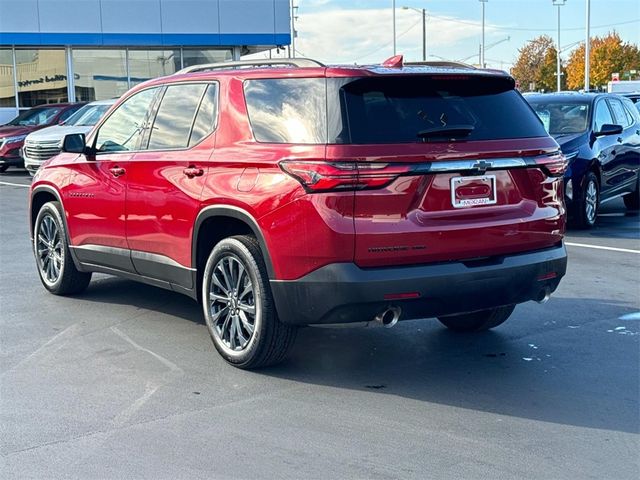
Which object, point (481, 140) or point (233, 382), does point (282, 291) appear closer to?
point (233, 382)

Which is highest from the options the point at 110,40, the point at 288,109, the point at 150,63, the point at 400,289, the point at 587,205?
the point at 110,40

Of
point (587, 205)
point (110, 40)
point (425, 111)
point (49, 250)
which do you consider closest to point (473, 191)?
point (425, 111)

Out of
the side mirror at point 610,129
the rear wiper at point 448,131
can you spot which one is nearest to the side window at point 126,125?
the rear wiper at point 448,131

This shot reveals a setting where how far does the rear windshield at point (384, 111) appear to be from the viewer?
15.5 feet

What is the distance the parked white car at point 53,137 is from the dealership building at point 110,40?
1235 cm

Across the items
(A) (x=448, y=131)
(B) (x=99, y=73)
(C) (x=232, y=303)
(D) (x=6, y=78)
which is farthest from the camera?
(B) (x=99, y=73)

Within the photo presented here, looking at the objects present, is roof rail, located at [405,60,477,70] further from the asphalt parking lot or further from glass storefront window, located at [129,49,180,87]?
glass storefront window, located at [129,49,180,87]

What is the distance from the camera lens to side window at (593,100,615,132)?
39.0ft

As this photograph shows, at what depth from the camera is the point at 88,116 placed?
1895cm

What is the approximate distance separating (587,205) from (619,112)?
2.21 meters

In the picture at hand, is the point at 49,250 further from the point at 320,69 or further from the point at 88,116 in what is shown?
the point at 88,116

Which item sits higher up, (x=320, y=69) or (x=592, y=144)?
(x=320, y=69)

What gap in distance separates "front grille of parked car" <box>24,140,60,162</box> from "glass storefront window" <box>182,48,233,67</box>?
48.4 ft

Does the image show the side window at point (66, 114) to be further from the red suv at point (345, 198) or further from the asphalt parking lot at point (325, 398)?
the red suv at point (345, 198)
